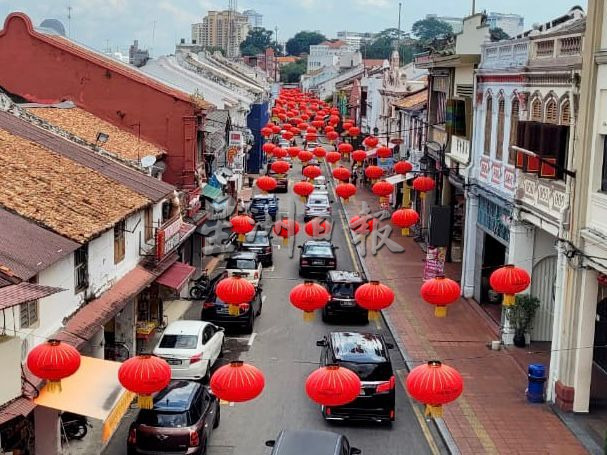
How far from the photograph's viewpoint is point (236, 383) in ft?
44.2

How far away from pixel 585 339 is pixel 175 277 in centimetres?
1141

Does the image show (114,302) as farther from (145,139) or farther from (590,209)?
(145,139)

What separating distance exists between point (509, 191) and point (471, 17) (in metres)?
8.59

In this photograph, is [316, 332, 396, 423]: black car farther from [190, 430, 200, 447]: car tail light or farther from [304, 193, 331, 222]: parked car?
[304, 193, 331, 222]: parked car

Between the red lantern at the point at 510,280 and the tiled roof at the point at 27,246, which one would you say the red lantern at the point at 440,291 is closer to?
the red lantern at the point at 510,280

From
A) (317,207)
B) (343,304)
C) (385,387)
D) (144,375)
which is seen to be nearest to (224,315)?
(343,304)

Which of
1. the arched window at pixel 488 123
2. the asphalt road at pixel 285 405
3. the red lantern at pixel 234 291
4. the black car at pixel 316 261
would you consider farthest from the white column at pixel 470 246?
the red lantern at pixel 234 291

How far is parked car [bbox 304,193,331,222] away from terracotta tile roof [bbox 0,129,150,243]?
2307 cm

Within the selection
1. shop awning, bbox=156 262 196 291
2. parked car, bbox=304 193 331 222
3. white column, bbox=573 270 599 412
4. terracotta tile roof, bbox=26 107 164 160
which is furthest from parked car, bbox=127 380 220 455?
parked car, bbox=304 193 331 222

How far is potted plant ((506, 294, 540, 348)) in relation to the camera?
2355cm

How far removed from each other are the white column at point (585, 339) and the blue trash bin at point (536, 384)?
886 millimetres

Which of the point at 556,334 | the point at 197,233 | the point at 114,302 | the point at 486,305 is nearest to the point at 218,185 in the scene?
the point at 197,233

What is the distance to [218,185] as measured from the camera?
3547cm

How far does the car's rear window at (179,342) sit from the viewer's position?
67.9ft
